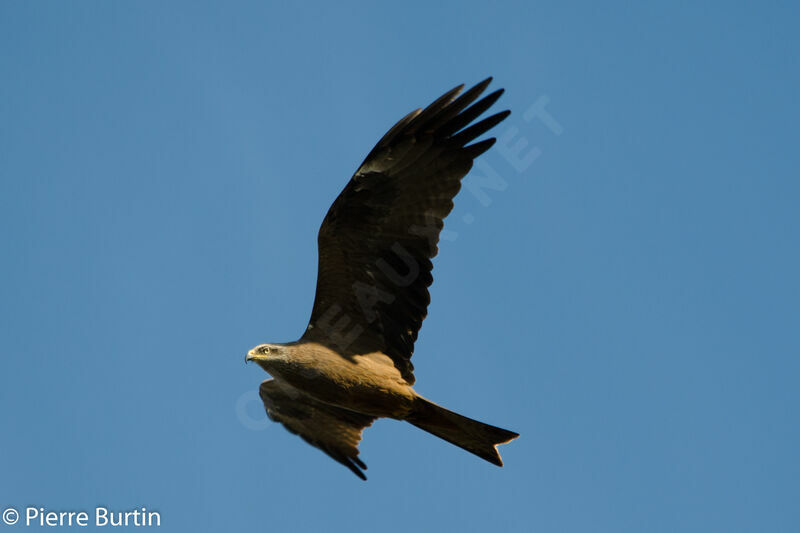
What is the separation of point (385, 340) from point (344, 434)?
5.63 feet

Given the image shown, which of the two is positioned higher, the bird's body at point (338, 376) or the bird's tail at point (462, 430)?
the bird's body at point (338, 376)

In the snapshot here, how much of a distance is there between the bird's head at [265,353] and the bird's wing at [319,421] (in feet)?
4.19

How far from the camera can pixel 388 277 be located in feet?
32.1

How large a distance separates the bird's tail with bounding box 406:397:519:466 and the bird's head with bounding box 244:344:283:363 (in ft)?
5.00

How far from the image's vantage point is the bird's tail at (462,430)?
9.52m

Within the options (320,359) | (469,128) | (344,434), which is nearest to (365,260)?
(320,359)

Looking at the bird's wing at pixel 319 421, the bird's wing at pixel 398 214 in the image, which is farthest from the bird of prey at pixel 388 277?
the bird's wing at pixel 319 421

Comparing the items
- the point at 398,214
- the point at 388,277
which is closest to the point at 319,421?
the point at 388,277

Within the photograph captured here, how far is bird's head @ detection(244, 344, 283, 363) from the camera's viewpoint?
9.66m

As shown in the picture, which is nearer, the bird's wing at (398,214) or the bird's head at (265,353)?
the bird's wing at (398,214)

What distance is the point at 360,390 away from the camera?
382 inches

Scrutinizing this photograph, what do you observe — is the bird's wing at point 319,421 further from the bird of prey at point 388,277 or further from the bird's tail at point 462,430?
the bird's tail at point 462,430

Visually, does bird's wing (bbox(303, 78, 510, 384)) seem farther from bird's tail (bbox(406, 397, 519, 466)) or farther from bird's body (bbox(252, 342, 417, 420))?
bird's tail (bbox(406, 397, 519, 466))

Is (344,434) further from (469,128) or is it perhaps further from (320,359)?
(469,128)
